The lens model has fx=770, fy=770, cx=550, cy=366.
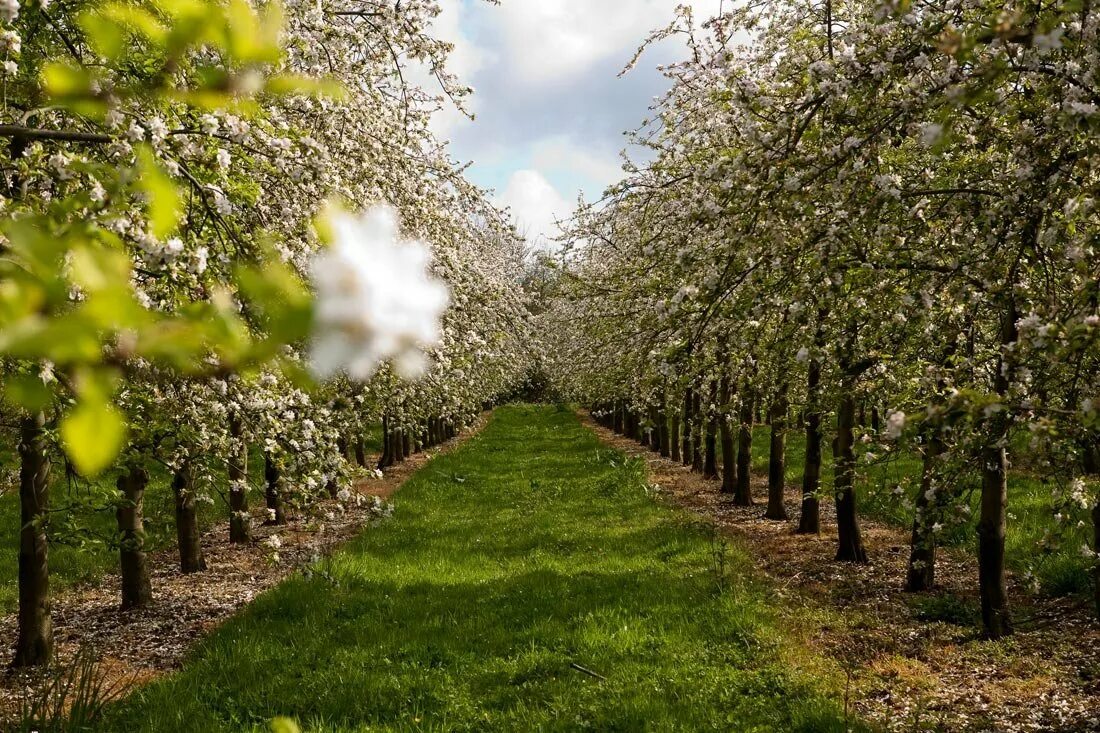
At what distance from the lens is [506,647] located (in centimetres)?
800

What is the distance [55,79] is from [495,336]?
8010 mm

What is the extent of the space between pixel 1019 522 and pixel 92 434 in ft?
45.7

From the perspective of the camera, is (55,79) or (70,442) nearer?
(70,442)

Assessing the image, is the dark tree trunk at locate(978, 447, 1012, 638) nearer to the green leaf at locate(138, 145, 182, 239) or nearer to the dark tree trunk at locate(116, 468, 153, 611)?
the green leaf at locate(138, 145, 182, 239)

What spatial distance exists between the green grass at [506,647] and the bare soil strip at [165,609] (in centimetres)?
66

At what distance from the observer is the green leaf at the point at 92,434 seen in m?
0.74

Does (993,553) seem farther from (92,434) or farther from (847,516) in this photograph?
(92,434)

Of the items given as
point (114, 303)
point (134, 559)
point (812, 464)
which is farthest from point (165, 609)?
point (114, 303)

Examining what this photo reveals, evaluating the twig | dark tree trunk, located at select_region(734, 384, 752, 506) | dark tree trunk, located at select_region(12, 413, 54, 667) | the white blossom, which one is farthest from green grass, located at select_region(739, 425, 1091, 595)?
dark tree trunk, located at select_region(12, 413, 54, 667)

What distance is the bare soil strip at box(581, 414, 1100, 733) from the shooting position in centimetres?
629

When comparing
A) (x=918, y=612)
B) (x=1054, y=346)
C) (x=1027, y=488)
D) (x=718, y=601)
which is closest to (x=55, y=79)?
(x=1054, y=346)

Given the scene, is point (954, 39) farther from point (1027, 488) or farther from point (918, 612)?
point (1027, 488)

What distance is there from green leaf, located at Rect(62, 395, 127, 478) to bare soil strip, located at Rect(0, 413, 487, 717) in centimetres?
544

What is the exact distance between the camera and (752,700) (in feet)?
21.6
